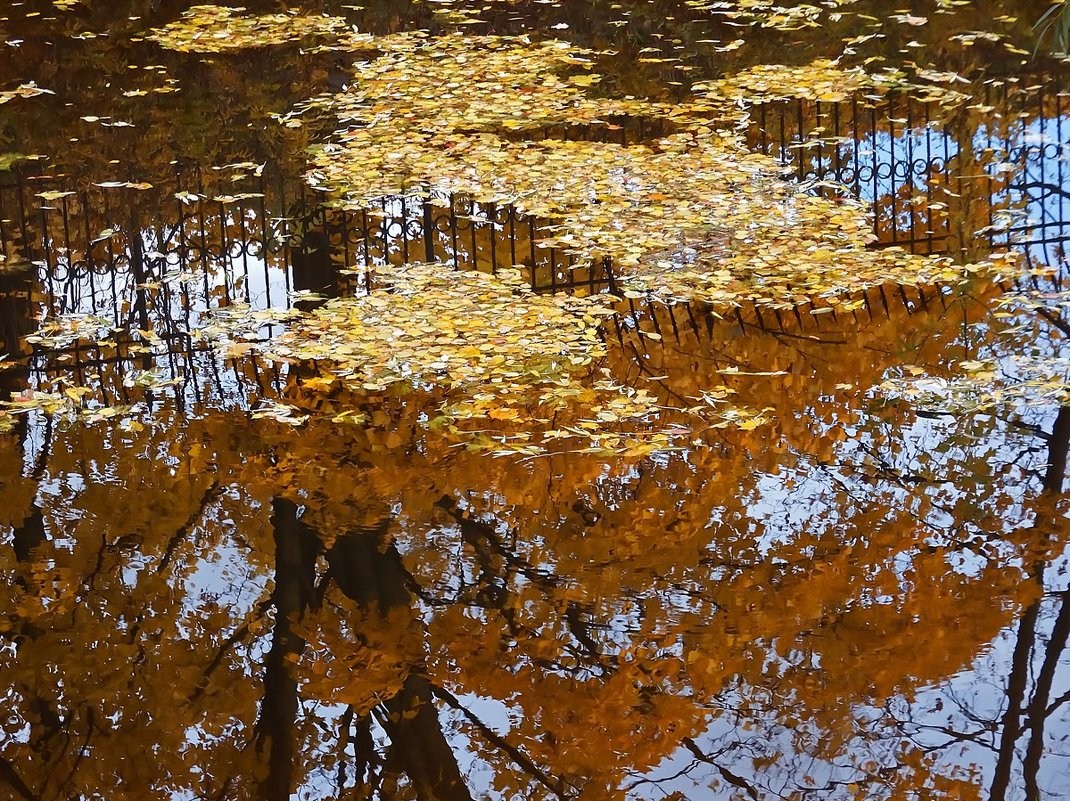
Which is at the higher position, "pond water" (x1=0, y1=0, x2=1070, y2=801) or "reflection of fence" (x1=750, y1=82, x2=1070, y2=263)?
"reflection of fence" (x1=750, y1=82, x2=1070, y2=263)

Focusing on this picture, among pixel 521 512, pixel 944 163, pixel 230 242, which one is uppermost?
pixel 944 163

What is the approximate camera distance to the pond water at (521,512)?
394 cm

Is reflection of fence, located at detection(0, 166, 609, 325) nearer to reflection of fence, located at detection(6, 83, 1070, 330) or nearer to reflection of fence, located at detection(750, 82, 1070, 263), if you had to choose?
reflection of fence, located at detection(6, 83, 1070, 330)

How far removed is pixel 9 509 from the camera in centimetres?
546

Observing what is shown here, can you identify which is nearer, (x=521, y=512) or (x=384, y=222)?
(x=521, y=512)

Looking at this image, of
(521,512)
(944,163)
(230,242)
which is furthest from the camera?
(944,163)

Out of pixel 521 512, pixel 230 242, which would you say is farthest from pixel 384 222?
pixel 521 512

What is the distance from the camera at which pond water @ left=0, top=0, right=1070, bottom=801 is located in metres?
3.94

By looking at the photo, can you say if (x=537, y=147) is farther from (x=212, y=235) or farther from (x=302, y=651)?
(x=302, y=651)

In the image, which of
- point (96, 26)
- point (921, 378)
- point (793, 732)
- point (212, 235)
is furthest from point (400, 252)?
point (96, 26)

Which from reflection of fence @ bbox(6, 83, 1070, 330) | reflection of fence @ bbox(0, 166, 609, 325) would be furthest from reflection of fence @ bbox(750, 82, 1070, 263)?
reflection of fence @ bbox(0, 166, 609, 325)

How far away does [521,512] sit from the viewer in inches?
203

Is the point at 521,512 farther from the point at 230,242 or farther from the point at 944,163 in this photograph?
the point at 944,163

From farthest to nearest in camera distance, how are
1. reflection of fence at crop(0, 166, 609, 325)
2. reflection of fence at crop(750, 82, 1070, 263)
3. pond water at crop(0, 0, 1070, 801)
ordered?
reflection of fence at crop(750, 82, 1070, 263), reflection of fence at crop(0, 166, 609, 325), pond water at crop(0, 0, 1070, 801)
